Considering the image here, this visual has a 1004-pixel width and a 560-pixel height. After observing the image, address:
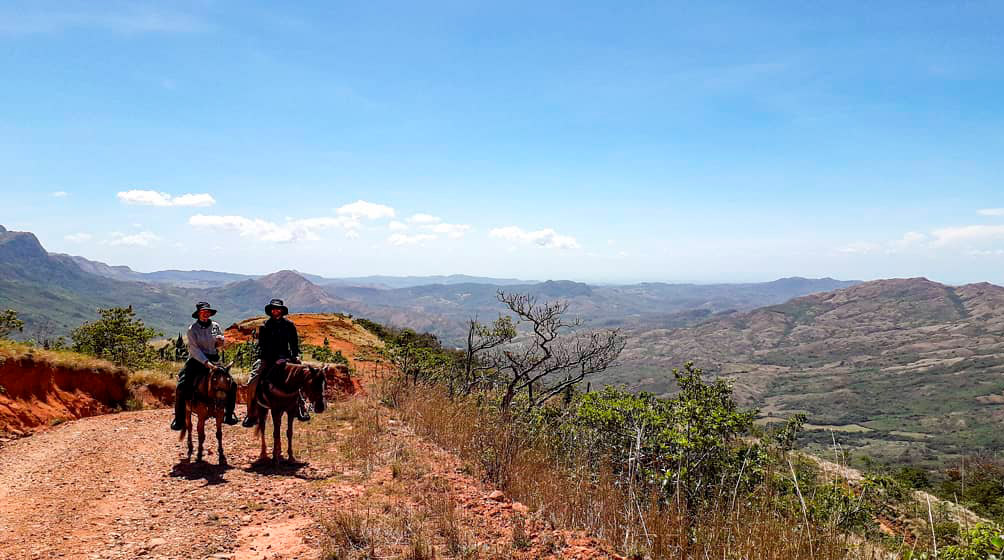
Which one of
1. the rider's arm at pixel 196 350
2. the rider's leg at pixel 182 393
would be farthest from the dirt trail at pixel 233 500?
the rider's arm at pixel 196 350

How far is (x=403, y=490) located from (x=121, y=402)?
11.8m

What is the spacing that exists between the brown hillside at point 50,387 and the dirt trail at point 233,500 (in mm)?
1158

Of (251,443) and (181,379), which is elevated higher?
(181,379)

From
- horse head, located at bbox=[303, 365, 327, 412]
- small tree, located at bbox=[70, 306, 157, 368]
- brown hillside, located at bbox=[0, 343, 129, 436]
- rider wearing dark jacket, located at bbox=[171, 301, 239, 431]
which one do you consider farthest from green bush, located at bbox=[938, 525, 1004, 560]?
small tree, located at bbox=[70, 306, 157, 368]

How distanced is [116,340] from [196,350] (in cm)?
1277

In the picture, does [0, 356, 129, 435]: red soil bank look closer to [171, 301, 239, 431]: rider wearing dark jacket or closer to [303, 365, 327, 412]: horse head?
[171, 301, 239, 431]: rider wearing dark jacket

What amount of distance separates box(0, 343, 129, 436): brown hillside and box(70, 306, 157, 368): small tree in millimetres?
4184

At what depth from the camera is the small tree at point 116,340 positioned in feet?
60.0

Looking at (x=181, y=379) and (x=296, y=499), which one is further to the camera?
(x=181, y=379)

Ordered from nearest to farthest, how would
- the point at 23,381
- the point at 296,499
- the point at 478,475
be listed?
1. the point at 296,499
2. the point at 478,475
3. the point at 23,381

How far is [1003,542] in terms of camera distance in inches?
152

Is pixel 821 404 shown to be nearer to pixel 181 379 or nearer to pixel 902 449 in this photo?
pixel 902 449

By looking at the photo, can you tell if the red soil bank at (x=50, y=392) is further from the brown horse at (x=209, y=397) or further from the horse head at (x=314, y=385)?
the horse head at (x=314, y=385)

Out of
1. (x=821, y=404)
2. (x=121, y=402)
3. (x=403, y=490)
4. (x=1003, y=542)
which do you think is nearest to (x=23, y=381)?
(x=121, y=402)
